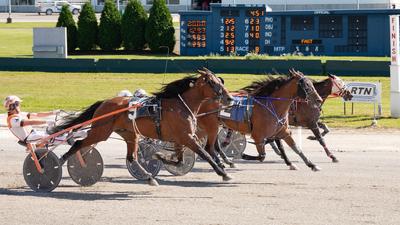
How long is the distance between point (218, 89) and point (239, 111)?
4.60 ft

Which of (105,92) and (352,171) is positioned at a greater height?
(105,92)

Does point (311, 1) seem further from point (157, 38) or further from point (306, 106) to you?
point (306, 106)

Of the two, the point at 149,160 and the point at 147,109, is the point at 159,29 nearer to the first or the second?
the point at 149,160

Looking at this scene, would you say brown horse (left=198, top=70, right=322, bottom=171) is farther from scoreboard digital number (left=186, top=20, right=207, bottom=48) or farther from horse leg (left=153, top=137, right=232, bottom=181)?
scoreboard digital number (left=186, top=20, right=207, bottom=48)

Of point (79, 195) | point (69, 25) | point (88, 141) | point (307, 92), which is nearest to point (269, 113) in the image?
point (307, 92)

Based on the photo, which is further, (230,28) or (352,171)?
(230,28)

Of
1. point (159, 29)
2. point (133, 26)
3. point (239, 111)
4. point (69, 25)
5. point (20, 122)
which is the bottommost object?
point (20, 122)

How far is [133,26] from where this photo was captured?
35219mm

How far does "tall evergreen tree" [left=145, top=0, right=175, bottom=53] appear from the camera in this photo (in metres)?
34.4

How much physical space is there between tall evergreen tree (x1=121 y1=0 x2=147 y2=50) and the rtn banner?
23006mm

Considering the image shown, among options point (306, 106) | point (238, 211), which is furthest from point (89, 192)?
point (306, 106)

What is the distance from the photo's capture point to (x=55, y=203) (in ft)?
22.4

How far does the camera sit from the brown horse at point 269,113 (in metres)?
8.49

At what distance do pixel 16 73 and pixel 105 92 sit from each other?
7.53 m
